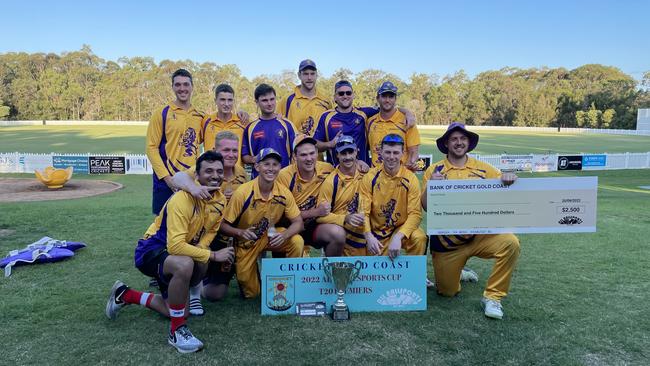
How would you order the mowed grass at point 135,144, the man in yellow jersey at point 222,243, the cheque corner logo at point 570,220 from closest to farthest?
the cheque corner logo at point 570,220, the man in yellow jersey at point 222,243, the mowed grass at point 135,144

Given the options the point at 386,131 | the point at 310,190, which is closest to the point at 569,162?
the point at 386,131

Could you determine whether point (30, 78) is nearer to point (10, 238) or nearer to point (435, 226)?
point (10, 238)

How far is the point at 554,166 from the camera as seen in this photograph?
810 inches

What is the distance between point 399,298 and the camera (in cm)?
428

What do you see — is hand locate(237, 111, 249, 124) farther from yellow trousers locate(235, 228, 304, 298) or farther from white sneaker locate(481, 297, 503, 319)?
white sneaker locate(481, 297, 503, 319)

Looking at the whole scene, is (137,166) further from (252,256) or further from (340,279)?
(340,279)

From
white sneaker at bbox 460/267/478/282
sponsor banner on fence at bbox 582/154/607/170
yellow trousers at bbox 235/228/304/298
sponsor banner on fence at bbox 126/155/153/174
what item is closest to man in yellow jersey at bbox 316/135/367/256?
yellow trousers at bbox 235/228/304/298

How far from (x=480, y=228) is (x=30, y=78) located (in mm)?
95287

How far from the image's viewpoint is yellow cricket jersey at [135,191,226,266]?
3.68 meters

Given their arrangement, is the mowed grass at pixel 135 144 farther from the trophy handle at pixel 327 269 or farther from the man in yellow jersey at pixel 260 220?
the trophy handle at pixel 327 269

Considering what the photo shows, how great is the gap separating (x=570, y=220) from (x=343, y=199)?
2199mm

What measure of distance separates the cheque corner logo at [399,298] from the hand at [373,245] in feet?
1.28

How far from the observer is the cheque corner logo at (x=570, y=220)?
14.1ft

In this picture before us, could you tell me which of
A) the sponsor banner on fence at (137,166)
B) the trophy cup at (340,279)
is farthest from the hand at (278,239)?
the sponsor banner on fence at (137,166)
